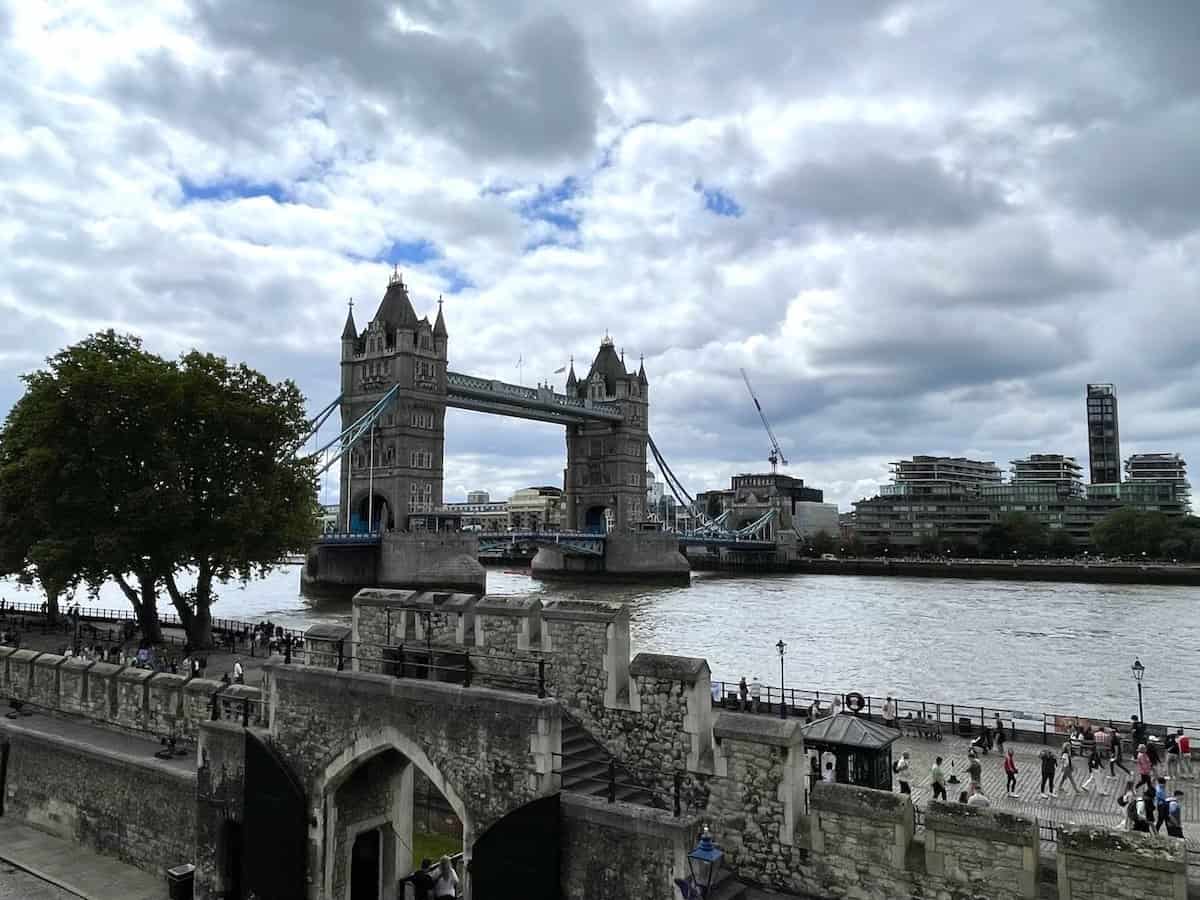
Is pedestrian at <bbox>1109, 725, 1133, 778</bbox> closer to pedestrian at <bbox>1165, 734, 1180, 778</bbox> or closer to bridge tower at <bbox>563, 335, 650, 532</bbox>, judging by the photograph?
pedestrian at <bbox>1165, 734, 1180, 778</bbox>

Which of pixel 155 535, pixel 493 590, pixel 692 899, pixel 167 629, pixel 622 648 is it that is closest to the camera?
pixel 692 899

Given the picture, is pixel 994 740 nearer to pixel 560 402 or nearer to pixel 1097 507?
pixel 560 402

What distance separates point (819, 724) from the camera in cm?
1016

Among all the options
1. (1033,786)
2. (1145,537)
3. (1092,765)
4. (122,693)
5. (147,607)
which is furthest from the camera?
(1145,537)

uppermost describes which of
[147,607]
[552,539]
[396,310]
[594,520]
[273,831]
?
[396,310]

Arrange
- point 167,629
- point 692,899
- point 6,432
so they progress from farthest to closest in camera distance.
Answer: point 167,629, point 6,432, point 692,899

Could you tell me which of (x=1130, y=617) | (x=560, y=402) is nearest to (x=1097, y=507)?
(x=560, y=402)

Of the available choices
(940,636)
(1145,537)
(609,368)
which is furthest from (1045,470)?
(940,636)

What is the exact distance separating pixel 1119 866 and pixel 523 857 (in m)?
5.16

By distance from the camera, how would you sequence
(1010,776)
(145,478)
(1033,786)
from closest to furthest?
(1010,776) < (1033,786) < (145,478)

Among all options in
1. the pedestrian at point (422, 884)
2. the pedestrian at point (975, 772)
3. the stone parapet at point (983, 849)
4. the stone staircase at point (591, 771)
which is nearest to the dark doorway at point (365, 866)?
the pedestrian at point (422, 884)

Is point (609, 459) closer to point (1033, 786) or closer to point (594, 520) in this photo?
point (594, 520)

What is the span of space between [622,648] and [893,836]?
11.0 ft

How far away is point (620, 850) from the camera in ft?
27.2
